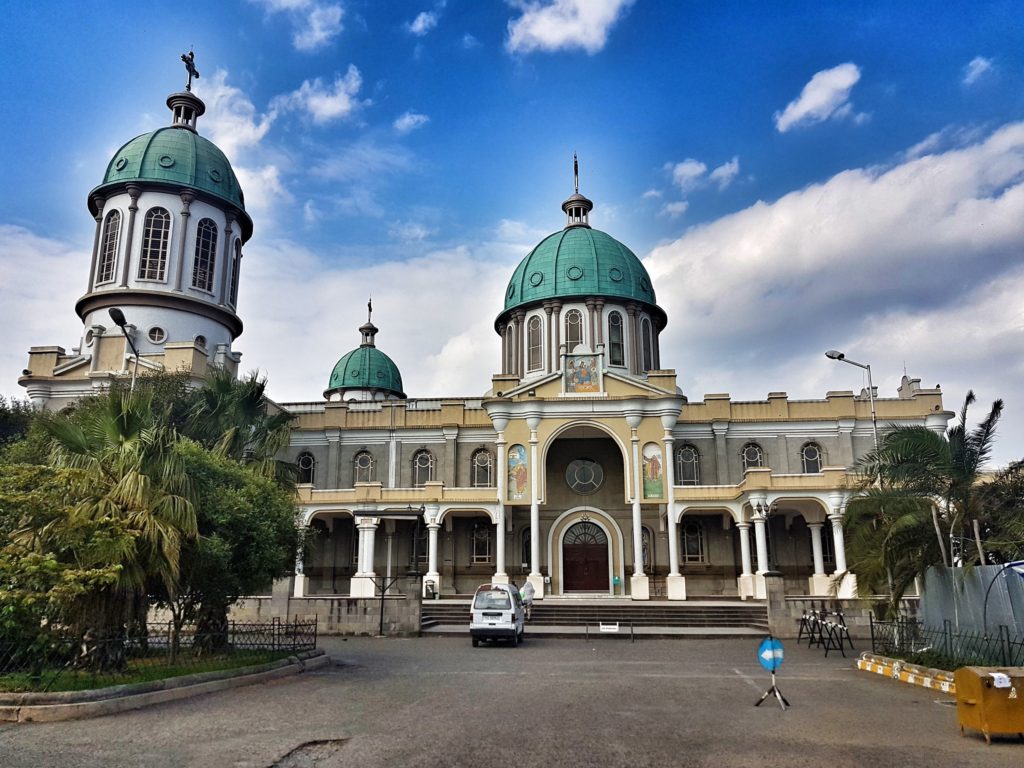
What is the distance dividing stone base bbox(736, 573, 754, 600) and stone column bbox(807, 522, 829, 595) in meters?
2.66

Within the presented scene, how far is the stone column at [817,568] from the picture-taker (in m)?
30.6

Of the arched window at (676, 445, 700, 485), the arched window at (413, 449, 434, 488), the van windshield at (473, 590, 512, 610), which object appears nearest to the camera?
the van windshield at (473, 590, 512, 610)

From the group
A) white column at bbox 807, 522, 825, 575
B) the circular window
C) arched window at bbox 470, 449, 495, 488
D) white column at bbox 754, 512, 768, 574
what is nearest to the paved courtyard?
white column at bbox 754, 512, 768, 574

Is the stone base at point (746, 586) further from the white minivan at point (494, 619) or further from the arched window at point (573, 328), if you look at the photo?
the white minivan at point (494, 619)

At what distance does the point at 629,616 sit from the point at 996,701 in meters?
17.2

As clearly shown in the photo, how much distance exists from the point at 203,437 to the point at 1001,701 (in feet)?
55.7

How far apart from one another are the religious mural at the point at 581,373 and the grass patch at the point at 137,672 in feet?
65.1

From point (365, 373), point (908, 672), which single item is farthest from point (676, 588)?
point (365, 373)

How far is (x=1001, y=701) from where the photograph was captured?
8680 mm

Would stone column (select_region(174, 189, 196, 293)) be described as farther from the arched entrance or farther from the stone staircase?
the arched entrance

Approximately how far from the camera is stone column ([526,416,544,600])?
30219 millimetres

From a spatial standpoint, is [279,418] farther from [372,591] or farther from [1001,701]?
[1001,701]

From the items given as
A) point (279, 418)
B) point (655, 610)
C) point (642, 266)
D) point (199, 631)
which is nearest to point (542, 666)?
point (199, 631)

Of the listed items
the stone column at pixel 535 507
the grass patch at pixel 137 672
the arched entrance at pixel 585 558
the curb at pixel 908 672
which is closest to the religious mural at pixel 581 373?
the stone column at pixel 535 507
